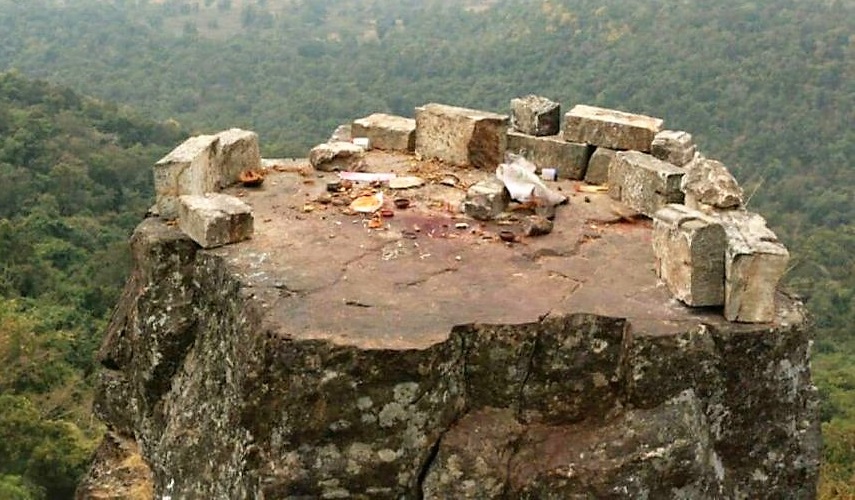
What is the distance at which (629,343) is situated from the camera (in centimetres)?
472

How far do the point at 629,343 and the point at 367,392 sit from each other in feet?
3.91

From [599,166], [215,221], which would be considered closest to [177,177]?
[215,221]

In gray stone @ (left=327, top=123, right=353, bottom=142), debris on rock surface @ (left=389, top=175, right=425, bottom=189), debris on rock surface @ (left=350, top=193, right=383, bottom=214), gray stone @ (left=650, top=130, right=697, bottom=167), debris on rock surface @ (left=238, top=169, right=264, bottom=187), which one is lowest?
gray stone @ (left=327, top=123, right=353, bottom=142)

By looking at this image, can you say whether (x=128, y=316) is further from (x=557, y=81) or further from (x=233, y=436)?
(x=557, y=81)

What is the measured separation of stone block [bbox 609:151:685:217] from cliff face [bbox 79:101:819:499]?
32cm

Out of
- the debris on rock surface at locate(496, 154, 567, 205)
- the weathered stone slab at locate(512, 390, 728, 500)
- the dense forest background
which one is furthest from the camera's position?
the dense forest background

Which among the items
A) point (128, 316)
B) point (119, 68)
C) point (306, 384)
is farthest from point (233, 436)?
point (119, 68)

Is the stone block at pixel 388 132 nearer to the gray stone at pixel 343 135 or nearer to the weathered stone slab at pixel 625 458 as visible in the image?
the gray stone at pixel 343 135

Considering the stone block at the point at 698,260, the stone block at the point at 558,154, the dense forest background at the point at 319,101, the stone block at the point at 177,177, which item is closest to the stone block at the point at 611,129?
the stone block at the point at 558,154

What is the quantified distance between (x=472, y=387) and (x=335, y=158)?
3035 mm

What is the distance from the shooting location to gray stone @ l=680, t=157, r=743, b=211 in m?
5.60

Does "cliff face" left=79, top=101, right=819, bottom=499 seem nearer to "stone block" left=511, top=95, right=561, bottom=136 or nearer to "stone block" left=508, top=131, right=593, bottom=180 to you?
"stone block" left=508, top=131, right=593, bottom=180

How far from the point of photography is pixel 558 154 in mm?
7406

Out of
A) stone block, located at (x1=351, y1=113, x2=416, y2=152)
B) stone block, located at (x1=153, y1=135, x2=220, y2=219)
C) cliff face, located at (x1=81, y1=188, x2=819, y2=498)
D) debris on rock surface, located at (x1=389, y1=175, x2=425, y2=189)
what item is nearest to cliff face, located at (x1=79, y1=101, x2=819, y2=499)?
cliff face, located at (x1=81, y1=188, x2=819, y2=498)
